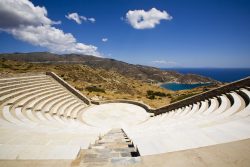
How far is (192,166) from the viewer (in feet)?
11.4

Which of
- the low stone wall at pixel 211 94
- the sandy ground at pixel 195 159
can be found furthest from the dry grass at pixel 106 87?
the sandy ground at pixel 195 159

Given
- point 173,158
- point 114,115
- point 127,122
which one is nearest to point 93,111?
point 114,115

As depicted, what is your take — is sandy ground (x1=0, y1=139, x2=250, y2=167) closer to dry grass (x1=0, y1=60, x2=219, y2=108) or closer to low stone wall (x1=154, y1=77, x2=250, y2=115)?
low stone wall (x1=154, y1=77, x2=250, y2=115)

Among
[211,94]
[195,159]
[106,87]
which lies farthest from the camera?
[106,87]

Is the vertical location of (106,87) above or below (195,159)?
below

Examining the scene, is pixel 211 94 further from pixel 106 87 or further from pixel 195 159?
pixel 106 87

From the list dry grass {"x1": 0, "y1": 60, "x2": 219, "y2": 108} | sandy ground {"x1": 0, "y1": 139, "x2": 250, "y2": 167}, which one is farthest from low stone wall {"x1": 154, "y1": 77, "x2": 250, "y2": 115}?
sandy ground {"x1": 0, "y1": 139, "x2": 250, "y2": 167}

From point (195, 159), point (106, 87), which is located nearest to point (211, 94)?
point (195, 159)

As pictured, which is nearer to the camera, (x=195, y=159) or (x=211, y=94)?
(x=195, y=159)

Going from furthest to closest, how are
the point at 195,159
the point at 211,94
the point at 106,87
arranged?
the point at 106,87 → the point at 211,94 → the point at 195,159

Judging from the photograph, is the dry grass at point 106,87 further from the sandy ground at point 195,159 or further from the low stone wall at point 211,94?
the sandy ground at point 195,159

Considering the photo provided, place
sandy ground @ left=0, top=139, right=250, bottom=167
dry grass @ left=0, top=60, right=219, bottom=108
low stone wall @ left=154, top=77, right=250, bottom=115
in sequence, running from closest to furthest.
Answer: sandy ground @ left=0, top=139, right=250, bottom=167, low stone wall @ left=154, top=77, right=250, bottom=115, dry grass @ left=0, top=60, right=219, bottom=108

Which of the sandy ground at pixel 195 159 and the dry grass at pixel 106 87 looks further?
the dry grass at pixel 106 87

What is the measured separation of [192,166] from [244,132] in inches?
111
